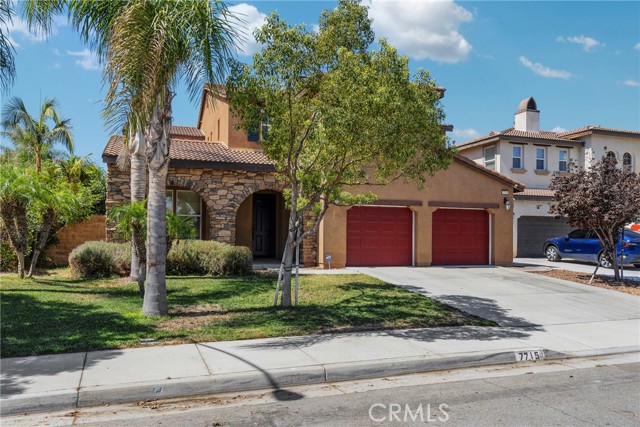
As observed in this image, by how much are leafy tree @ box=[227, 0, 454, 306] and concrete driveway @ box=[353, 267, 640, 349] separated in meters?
3.62

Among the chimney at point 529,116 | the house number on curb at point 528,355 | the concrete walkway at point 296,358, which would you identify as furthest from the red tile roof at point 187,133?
the house number on curb at point 528,355

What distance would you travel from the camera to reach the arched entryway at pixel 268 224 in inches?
760

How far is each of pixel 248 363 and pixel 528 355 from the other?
165 inches

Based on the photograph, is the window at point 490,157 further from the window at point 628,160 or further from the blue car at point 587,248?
the window at point 628,160

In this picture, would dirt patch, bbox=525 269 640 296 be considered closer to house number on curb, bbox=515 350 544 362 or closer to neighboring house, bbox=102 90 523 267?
neighboring house, bbox=102 90 523 267

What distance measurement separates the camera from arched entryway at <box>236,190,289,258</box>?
1930cm

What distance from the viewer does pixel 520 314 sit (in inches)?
415

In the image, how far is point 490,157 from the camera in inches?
1051

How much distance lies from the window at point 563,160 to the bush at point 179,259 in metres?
19.6

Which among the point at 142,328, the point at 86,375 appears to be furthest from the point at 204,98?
the point at 86,375

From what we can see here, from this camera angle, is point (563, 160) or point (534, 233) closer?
point (534, 233)

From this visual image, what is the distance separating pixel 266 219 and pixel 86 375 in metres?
14.2

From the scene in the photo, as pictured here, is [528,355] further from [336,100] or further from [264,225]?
[264,225]

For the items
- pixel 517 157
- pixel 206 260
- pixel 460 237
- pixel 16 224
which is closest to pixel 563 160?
pixel 517 157
